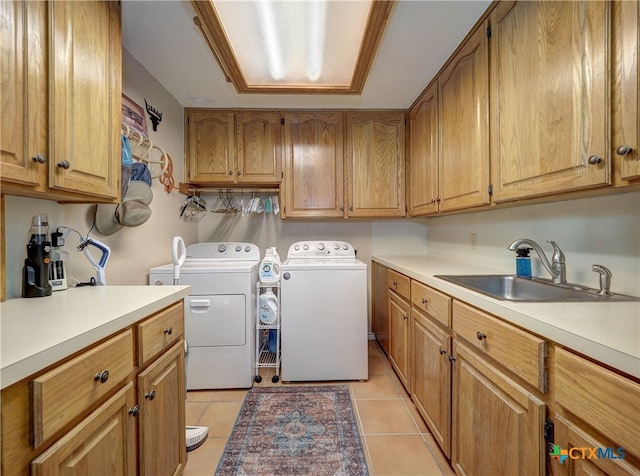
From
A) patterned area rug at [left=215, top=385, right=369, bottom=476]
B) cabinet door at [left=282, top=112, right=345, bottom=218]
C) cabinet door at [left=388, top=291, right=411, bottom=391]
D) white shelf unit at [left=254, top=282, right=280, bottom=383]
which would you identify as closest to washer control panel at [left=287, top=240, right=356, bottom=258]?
cabinet door at [left=282, top=112, right=345, bottom=218]

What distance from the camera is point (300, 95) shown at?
2.22 meters

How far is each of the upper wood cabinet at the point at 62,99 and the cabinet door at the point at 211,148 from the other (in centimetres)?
124

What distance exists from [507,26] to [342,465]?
2.21 meters

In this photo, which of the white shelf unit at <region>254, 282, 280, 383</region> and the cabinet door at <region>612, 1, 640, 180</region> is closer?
the cabinet door at <region>612, 1, 640, 180</region>

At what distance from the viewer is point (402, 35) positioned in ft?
5.11

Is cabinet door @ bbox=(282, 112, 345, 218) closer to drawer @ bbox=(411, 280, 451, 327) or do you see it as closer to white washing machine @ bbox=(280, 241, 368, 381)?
white washing machine @ bbox=(280, 241, 368, 381)

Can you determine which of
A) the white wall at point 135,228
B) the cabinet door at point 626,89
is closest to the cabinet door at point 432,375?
the cabinet door at point 626,89

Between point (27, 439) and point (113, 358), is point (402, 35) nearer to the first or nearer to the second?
point (113, 358)

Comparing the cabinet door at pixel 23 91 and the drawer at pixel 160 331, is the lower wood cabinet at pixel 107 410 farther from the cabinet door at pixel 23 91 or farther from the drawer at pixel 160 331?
the cabinet door at pixel 23 91

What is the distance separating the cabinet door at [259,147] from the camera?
2.51 meters

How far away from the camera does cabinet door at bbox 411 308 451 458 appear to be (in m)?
1.30

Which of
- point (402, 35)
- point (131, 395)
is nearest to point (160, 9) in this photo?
point (402, 35)

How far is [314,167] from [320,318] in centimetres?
132

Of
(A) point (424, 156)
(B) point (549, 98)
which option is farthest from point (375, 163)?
(B) point (549, 98)
